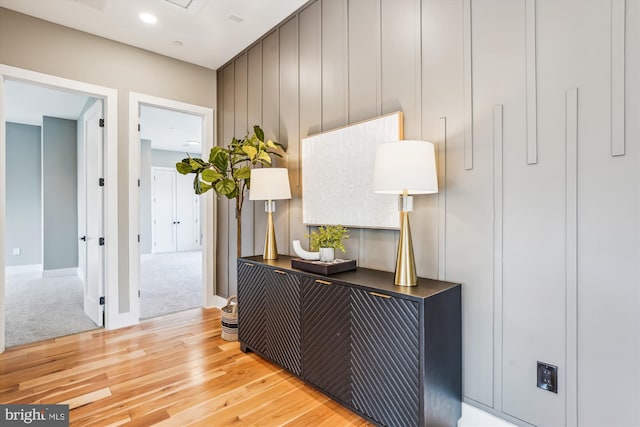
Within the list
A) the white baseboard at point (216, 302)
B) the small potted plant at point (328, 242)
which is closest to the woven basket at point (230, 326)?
the white baseboard at point (216, 302)

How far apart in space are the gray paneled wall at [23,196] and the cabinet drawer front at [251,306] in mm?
6128

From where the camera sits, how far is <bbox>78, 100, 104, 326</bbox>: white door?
3.45 metres

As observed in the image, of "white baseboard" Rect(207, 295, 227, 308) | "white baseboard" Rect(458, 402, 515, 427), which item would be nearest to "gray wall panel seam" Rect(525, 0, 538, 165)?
"white baseboard" Rect(458, 402, 515, 427)

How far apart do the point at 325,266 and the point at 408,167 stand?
817 millimetres

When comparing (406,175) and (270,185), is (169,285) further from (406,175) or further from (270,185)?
(406,175)

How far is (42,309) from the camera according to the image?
13.2ft

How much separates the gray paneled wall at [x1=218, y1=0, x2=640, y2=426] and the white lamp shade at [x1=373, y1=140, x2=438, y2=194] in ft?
0.76

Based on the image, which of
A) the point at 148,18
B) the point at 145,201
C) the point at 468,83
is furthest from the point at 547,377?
the point at 145,201

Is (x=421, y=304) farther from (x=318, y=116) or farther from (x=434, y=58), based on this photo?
(x=318, y=116)

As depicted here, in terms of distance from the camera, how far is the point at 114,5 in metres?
2.77

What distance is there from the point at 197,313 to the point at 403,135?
3.15 meters

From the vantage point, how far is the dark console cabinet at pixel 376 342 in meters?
1.60

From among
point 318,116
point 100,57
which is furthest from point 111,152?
point 318,116

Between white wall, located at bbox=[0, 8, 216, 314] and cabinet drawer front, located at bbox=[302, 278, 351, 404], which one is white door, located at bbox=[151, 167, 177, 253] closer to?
white wall, located at bbox=[0, 8, 216, 314]
